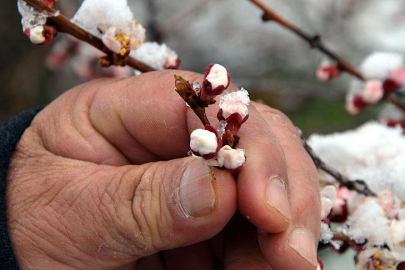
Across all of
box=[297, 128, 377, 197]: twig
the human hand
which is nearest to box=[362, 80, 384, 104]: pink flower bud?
box=[297, 128, 377, 197]: twig

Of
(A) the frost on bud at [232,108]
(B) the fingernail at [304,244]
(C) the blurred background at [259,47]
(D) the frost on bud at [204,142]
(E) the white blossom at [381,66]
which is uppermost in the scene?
(A) the frost on bud at [232,108]

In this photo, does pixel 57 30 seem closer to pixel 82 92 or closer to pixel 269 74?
pixel 82 92

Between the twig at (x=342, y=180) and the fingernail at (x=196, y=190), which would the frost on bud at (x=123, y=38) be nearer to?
the fingernail at (x=196, y=190)

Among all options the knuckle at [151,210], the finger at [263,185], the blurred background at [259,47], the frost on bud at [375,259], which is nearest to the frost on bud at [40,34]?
the knuckle at [151,210]

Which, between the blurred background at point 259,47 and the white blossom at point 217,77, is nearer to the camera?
the white blossom at point 217,77

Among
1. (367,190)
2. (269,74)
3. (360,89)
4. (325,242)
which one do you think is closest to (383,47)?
(269,74)

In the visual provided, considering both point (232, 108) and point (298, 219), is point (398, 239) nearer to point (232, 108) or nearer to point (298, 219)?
point (298, 219)

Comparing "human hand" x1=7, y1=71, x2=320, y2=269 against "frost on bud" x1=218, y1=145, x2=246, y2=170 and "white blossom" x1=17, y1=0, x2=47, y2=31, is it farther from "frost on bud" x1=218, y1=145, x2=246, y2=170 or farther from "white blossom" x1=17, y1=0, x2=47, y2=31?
"white blossom" x1=17, y1=0, x2=47, y2=31
